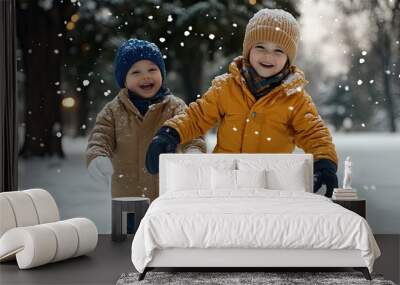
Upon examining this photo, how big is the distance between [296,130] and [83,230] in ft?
7.07

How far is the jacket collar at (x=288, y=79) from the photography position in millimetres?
6516

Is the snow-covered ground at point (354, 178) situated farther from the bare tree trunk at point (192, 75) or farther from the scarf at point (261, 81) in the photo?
the bare tree trunk at point (192, 75)

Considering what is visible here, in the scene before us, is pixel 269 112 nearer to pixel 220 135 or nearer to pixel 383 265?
pixel 220 135

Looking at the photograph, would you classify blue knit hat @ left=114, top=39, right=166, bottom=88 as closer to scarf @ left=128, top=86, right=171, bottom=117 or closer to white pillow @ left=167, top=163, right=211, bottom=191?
scarf @ left=128, top=86, right=171, bottom=117

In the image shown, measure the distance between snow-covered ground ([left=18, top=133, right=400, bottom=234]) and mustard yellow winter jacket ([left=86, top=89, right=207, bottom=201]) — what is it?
0.20m

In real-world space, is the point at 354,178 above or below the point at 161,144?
below

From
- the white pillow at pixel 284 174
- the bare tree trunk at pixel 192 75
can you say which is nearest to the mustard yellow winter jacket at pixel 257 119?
the bare tree trunk at pixel 192 75

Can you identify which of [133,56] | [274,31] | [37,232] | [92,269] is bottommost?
[92,269]

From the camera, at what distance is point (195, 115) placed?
6.73m

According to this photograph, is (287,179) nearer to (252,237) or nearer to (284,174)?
(284,174)

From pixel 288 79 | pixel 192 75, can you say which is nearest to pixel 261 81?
pixel 288 79

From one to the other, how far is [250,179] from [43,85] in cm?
229

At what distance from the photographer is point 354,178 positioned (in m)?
6.87

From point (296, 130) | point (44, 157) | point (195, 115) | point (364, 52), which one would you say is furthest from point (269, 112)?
point (44, 157)
